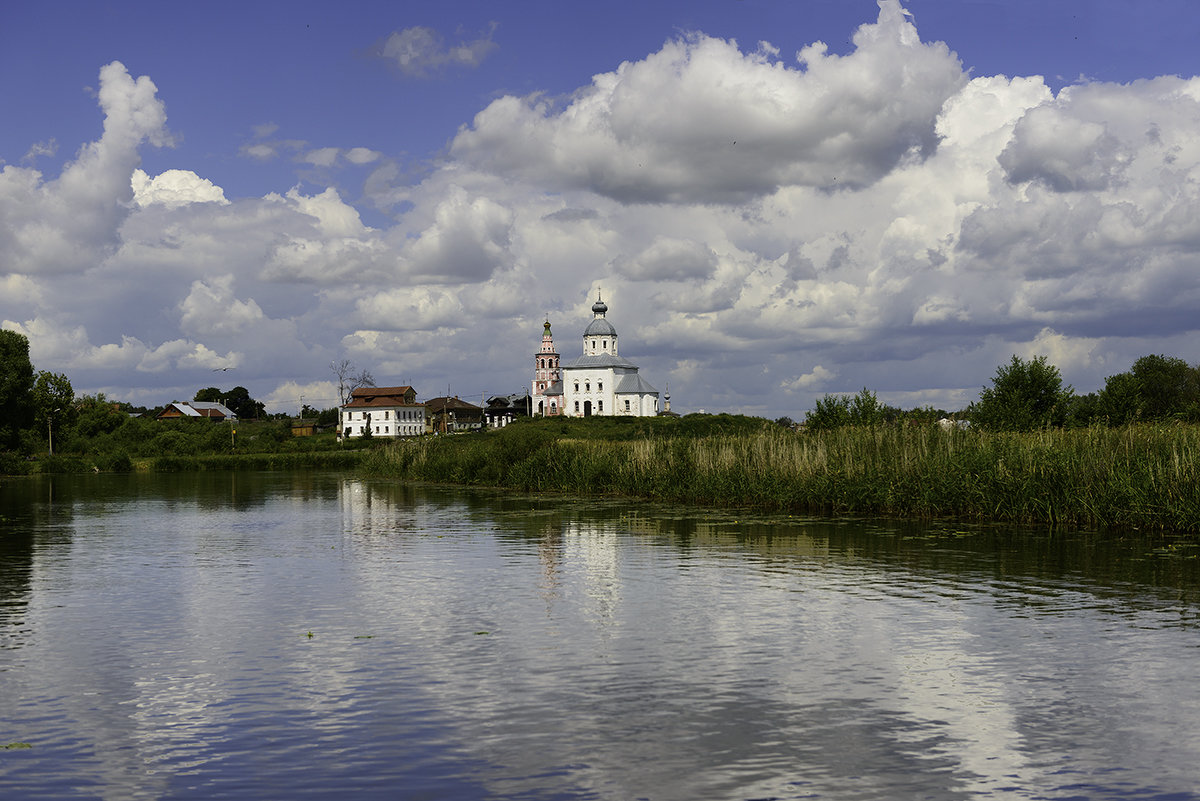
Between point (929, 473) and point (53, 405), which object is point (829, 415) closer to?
point (929, 473)

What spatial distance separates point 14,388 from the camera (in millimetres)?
85500

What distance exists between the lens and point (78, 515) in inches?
1710

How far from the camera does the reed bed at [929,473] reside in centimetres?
2766

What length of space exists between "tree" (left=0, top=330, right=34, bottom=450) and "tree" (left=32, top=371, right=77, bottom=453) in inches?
214

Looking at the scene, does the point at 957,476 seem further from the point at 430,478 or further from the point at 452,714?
the point at 430,478

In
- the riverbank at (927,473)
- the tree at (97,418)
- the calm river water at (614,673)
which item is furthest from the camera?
the tree at (97,418)

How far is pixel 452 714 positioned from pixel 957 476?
78.2ft

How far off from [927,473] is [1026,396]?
31.5 m

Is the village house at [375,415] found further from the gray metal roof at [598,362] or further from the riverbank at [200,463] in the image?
the riverbank at [200,463]

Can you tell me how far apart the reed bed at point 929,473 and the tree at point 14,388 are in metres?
57.0

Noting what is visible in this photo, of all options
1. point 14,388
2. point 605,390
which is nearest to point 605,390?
point 605,390

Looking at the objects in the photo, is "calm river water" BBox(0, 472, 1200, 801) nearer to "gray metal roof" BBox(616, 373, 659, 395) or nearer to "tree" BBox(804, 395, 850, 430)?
"tree" BBox(804, 395, 850, 430)

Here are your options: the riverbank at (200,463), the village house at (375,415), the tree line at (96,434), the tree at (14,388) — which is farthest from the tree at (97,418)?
the village house at (375,415)

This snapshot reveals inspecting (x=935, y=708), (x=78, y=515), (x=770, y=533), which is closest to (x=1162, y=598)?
(x=935, y=708)
